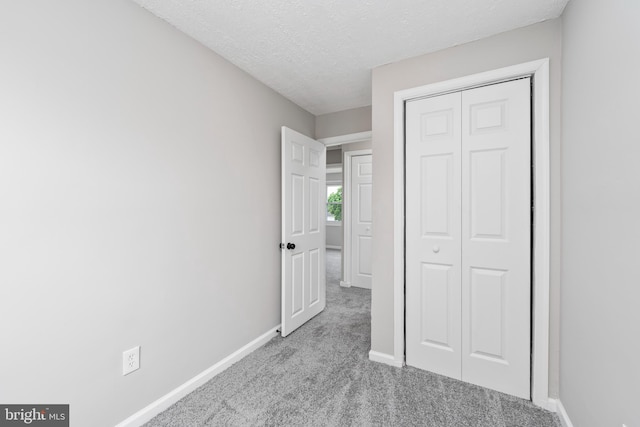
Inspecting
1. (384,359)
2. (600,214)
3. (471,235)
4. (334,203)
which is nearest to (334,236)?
(334,203)

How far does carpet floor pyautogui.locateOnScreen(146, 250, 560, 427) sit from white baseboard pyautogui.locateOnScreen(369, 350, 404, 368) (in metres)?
0.03

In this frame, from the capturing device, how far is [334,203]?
7.98m

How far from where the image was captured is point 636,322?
96 centimetres

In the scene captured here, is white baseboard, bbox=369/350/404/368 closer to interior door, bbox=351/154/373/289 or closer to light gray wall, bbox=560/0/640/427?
light gray wall, bbox=560/0/640/427

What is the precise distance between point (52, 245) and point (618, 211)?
234cm

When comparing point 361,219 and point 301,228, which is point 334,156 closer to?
point 361,219

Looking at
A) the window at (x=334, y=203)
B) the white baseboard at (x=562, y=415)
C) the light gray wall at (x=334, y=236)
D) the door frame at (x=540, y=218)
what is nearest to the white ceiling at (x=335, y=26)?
the door frame at (x=540, y=218)

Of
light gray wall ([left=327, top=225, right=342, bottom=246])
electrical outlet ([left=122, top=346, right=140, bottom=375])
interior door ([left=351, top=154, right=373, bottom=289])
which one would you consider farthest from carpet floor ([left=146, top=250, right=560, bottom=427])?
light gray wall ([left=327, top=225, right=342, bottom=246])

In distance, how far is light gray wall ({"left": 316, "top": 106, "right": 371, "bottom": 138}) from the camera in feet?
10.1

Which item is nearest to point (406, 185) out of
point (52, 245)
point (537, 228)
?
point (537, 228)

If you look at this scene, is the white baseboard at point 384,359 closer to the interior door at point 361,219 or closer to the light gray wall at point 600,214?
the light gray wall at point 600,214

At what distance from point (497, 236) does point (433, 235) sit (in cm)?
39

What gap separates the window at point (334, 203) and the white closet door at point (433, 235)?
229 inches

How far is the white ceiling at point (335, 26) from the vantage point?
61.2 inches
